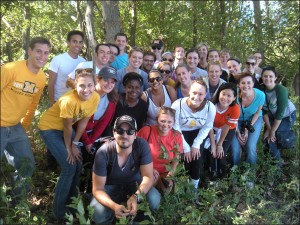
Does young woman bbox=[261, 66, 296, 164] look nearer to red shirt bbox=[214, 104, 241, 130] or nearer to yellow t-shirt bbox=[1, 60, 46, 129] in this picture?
red shirt bbox=[214, 104, 241, 130]

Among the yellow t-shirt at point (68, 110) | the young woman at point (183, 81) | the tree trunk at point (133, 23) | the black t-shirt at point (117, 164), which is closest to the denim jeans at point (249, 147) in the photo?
the young woman at point (183, 81)

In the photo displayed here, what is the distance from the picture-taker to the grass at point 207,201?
393 centimetres

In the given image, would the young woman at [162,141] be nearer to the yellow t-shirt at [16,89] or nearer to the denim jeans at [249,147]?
the denim jeans at [249,147]

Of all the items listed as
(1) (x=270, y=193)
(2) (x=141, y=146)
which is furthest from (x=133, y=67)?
Result: (1) (x=270, y=193)

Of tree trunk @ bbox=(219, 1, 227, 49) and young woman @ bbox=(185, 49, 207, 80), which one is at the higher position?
tree trunk @ bbox=(219, 1, 227, 49)

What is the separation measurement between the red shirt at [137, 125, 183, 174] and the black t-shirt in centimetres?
46

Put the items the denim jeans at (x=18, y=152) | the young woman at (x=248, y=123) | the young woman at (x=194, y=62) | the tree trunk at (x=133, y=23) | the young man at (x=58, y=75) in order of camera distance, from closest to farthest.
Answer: the denim jeans at (x=18, y=152) → the young man at (x=58, y=75) → the young woman at (x=248, y=123) → the young woman at (x=194, y=62) → the tree trunk at (x=133, y=23)

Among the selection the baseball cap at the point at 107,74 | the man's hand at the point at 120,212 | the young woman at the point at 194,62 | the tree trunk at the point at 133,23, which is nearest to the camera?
the man's hand at the point at 120,212

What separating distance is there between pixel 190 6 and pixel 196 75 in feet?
25.5

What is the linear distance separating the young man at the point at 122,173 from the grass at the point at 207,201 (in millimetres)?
203

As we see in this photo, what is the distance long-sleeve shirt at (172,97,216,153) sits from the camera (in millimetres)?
4746

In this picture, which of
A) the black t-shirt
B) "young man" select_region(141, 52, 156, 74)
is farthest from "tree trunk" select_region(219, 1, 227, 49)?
the black t-shirt

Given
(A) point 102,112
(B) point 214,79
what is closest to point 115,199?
(A) point 102,112

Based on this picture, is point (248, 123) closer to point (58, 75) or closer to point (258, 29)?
point (58, 75)
